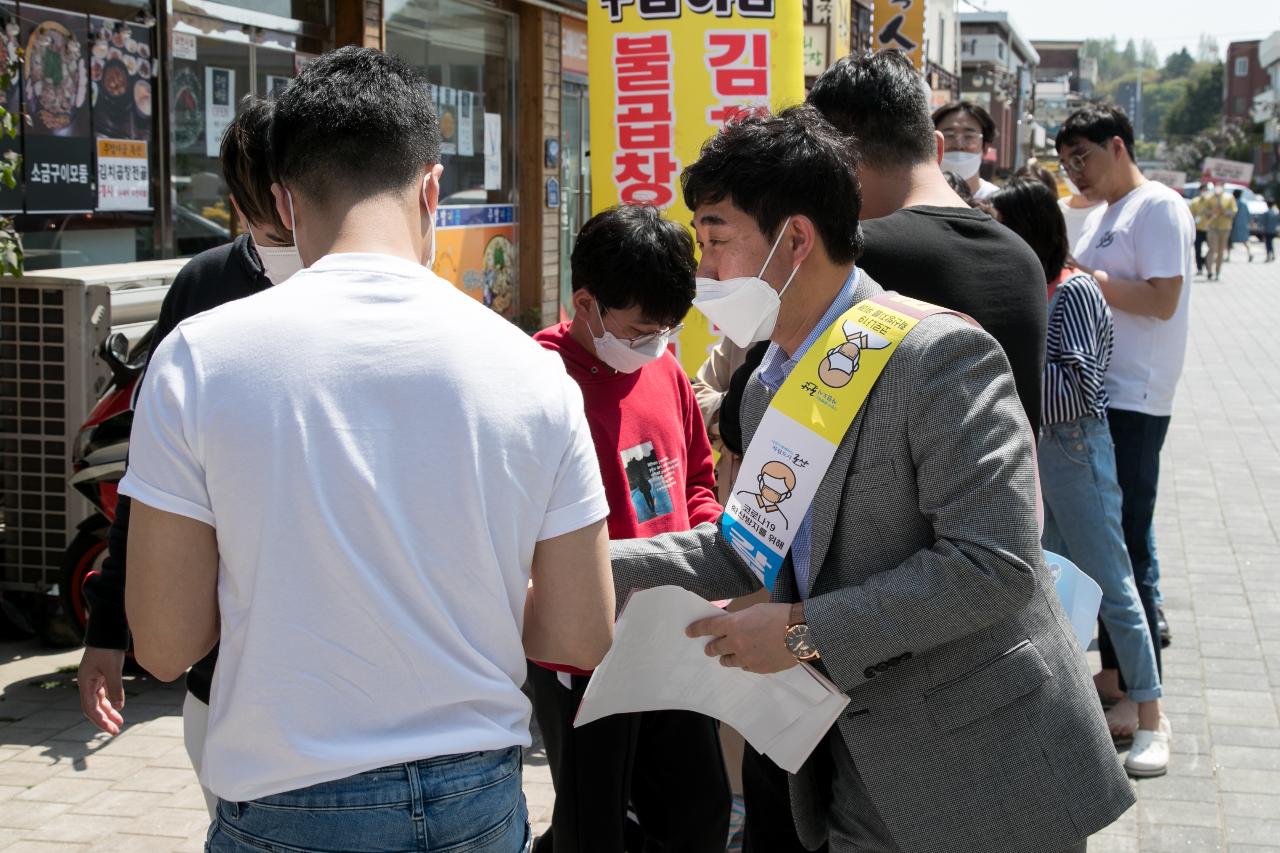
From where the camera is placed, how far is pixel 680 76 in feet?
17.3

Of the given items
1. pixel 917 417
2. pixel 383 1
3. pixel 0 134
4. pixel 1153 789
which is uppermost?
pixel 383 1

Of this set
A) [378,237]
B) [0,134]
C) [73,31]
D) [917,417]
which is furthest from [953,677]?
[73,31]

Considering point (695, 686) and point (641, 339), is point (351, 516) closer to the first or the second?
point (695, 686)

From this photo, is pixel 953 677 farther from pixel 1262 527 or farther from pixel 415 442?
pixel 1262 527

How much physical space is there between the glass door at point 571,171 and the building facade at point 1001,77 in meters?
35.5

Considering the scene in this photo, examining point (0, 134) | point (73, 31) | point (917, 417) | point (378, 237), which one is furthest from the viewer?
point (73, 31)

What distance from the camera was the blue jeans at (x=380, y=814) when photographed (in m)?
1.74

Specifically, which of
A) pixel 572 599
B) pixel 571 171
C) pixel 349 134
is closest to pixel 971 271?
pixel 572 599

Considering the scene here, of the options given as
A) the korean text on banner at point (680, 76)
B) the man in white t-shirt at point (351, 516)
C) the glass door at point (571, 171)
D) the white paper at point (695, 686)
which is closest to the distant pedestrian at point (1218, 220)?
the glass door at point (571, 171)

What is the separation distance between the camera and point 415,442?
170 centimetres

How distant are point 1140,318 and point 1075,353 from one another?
66 cm

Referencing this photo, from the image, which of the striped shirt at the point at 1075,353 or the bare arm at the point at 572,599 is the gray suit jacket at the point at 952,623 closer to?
the bare arm at the point at 572,599

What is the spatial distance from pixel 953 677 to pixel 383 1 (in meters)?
8.10

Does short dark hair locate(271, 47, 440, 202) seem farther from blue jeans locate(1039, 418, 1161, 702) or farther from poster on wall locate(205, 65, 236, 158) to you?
poster on wall locate(205, 65, 236, 158)
